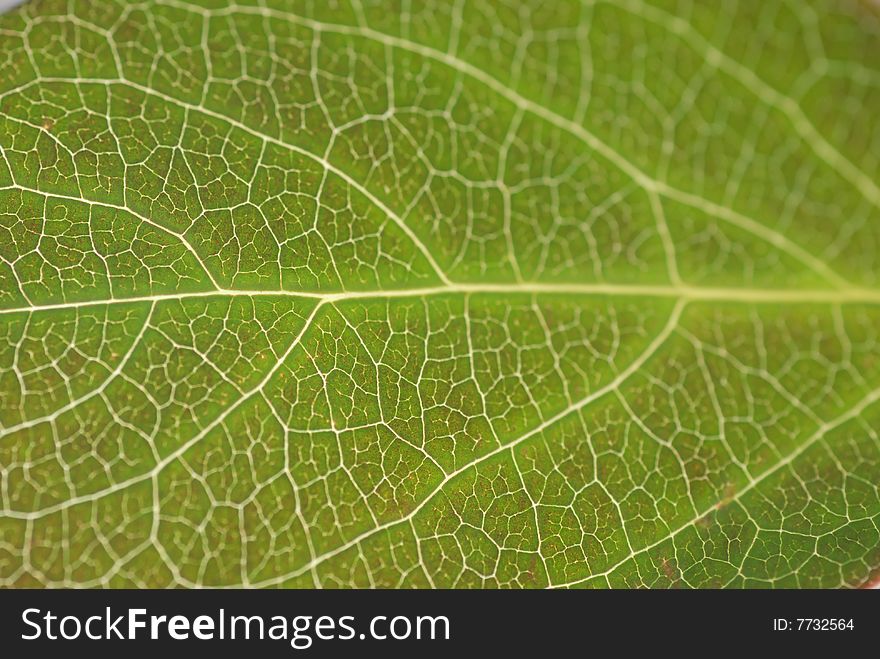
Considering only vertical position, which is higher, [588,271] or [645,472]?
[588,271]

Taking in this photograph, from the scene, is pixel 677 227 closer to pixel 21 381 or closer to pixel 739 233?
pixel 739 233

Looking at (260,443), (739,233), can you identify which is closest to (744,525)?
(739,233)

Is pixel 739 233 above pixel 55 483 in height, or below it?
above

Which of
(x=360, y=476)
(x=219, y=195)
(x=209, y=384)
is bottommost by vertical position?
(x=360, y=476)

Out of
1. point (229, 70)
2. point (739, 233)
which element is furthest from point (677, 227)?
point (229, 70)

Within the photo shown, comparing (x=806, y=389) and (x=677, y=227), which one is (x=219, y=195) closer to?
(x=677, y=227)

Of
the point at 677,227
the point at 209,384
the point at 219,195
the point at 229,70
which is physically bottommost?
the point at 209,384
